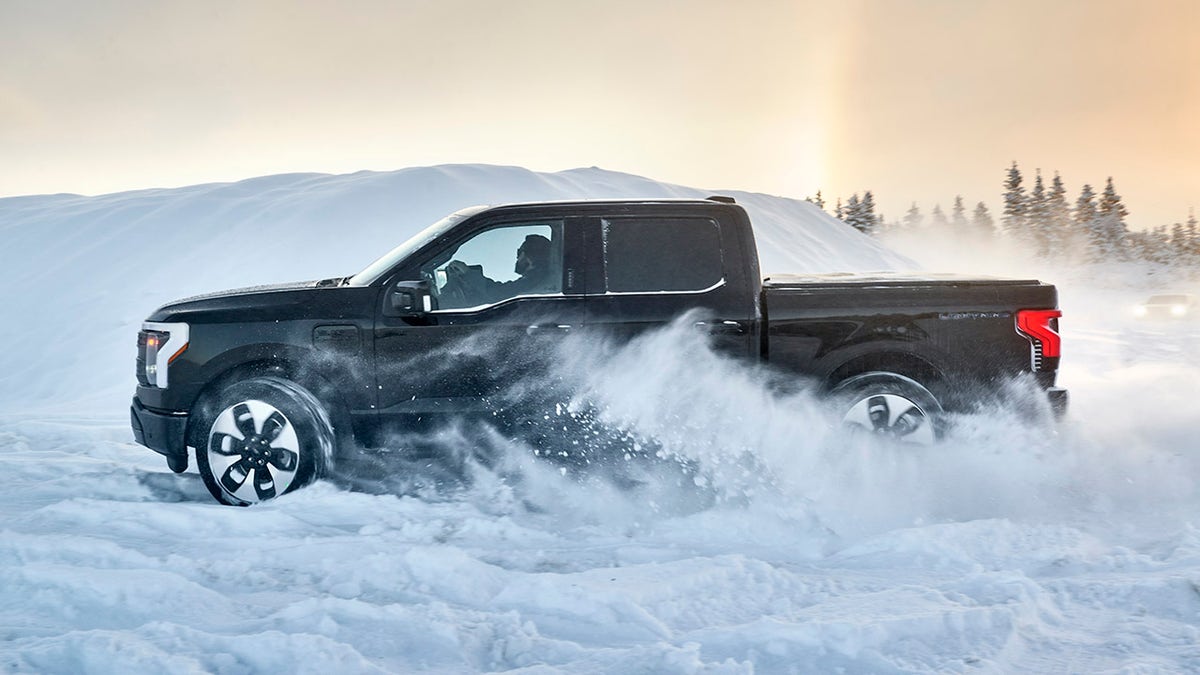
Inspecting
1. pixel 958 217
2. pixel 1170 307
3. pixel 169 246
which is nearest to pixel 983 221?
pixel 958 217

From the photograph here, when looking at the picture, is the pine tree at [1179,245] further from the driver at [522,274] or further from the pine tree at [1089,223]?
the driver at [522,274]

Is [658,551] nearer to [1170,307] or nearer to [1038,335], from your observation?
[1038,335]

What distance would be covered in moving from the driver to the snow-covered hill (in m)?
6.46

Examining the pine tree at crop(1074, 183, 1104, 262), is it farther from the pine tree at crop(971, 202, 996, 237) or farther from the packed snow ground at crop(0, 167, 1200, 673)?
the packed snow ground at crop(0, 167, 1200, 673)

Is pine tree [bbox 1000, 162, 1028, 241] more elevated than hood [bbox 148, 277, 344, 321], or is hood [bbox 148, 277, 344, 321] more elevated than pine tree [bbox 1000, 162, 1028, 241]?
pine tree [bbox 1000, 162, 1028, 241]

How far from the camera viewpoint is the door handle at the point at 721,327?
5.04 metres

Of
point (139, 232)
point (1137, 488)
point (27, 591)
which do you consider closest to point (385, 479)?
point (27, 591)

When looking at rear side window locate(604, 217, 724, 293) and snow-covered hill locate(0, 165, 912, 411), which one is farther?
snow-covered hill locate(0, 165, 912, 411)

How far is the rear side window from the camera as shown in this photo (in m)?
5.10

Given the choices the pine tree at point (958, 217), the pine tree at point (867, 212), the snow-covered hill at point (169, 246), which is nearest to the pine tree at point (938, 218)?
the pine tree at point (958, 217)

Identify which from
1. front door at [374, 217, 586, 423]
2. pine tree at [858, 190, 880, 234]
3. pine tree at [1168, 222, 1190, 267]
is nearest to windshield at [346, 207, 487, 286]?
front door at [374, 217, 586, 423]

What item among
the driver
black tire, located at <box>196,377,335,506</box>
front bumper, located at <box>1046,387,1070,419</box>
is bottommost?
black tire, located at <box>196,377,335,506</box>

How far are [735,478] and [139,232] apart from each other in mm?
20716

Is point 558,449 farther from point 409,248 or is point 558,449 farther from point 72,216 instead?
point 72,216
